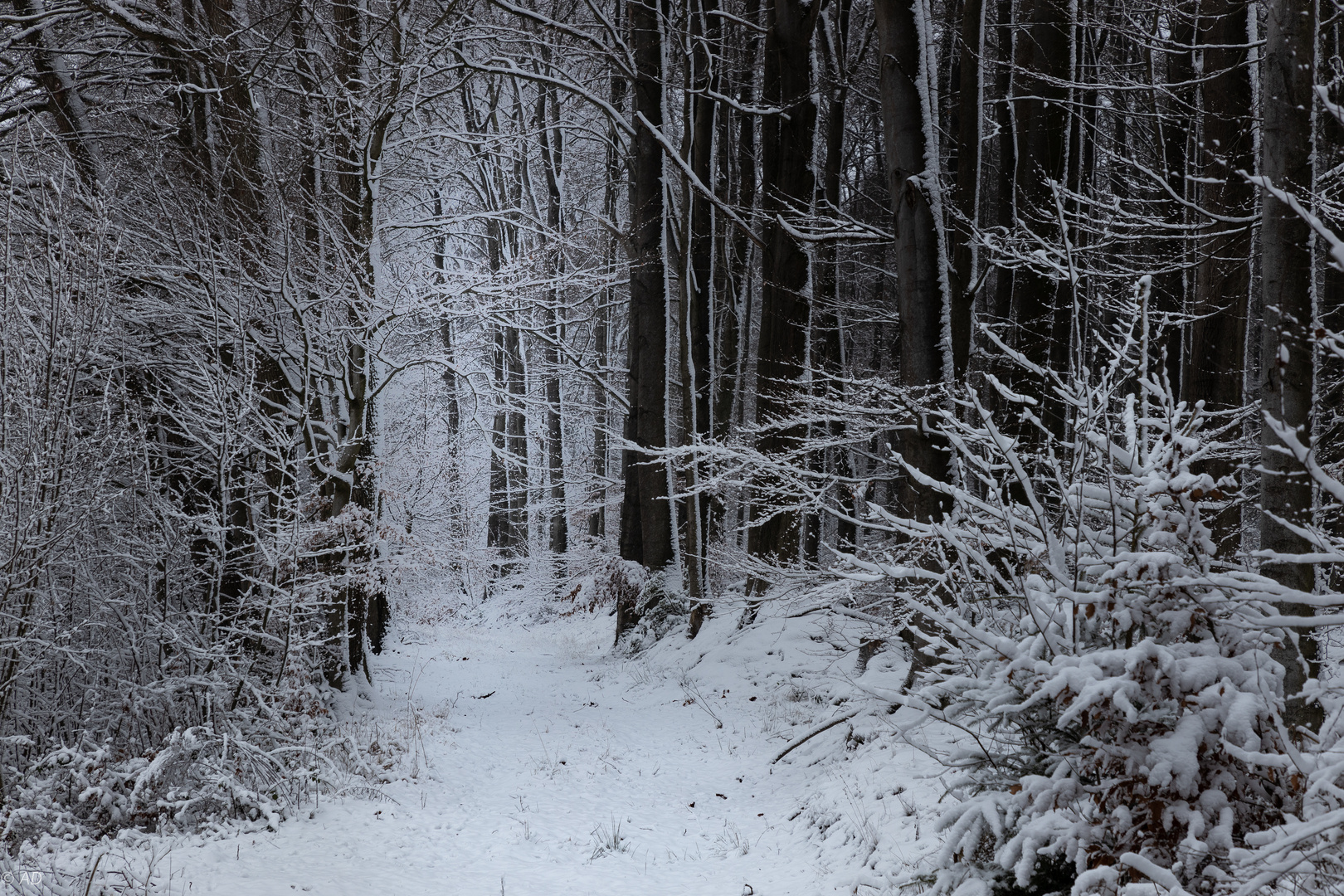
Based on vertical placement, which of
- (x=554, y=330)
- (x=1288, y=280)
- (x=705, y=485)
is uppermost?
(x=554, y=330)

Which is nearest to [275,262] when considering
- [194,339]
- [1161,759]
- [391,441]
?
[194,339]

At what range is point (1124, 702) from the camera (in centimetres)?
290

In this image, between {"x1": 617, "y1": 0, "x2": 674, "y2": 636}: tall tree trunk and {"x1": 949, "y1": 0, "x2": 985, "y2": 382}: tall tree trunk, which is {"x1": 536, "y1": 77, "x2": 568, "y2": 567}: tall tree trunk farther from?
{"x1": 949, "y1": 0, "x2": 985, "y2": 382}: tall tree trunk

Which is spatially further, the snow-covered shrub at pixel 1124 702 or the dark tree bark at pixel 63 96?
the dark tree bark at pixel 63 96

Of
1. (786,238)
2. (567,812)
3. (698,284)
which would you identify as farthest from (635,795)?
(698,284)

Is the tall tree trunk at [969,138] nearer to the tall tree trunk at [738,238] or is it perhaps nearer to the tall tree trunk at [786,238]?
the tall tree trunk at [786,238]

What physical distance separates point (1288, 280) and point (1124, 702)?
2.76 metres

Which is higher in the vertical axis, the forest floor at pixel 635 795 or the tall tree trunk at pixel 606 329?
the tall tree trunk at pixel 606 329

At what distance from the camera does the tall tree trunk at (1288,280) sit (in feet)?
13.8

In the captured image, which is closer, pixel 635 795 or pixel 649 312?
pixel 635 795

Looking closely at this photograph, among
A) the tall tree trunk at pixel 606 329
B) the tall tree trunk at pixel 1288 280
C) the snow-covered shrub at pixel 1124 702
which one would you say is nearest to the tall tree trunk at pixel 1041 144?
the tall tree trunk at pixel 1288 280

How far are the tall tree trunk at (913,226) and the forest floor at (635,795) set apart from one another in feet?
6.27

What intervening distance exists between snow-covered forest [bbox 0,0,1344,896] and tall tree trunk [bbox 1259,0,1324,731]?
0.08 feet

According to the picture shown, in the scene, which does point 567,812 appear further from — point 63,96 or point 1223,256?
point 63,96
